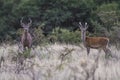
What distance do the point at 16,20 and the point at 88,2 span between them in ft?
18.0

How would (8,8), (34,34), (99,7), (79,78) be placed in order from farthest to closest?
(8,8) < (99,7) < (34,34) < (79,78)

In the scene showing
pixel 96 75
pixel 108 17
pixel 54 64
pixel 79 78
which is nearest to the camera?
pixel 79 78

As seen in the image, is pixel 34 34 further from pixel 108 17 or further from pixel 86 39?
pixel 108 17

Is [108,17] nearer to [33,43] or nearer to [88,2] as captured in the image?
[33,43]

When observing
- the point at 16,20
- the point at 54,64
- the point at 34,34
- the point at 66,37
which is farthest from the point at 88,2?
the point at 54,64

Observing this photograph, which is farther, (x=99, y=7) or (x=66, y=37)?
(x=99, y=7)

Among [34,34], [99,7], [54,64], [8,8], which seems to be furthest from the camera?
[8,8]

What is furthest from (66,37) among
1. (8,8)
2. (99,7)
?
(8,8)

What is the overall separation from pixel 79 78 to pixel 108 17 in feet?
46.7

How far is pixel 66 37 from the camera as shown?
945 inches

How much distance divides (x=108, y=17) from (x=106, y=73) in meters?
13.2

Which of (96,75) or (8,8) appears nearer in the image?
(96,75)

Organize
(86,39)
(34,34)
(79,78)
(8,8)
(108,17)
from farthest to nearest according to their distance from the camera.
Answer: (8,8)
(108,17)
(34,34)
(86,39)
(79,78)

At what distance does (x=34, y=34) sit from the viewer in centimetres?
1931
